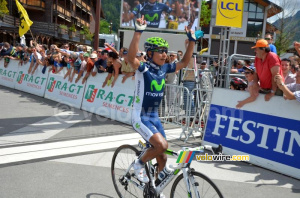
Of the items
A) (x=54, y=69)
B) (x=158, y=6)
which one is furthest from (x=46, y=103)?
(x=158, y=6)

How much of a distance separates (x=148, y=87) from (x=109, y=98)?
19.6ft

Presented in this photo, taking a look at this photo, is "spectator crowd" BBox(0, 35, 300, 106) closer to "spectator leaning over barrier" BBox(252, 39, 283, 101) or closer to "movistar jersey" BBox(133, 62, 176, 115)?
"spectator leaning over barrier" BBox(252, 39, 283, 101)

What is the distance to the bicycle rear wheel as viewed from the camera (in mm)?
3767

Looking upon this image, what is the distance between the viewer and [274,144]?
211 inches

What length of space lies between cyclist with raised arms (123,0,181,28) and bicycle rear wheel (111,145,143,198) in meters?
27.4

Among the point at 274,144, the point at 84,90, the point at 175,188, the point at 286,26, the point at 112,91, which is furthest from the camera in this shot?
the point at 286,26

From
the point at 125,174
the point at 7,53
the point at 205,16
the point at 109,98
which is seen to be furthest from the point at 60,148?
the point at 205,16

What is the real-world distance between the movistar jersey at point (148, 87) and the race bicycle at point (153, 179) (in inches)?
18.0

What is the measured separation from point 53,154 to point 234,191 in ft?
10.8

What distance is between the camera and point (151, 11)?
3077 centimetres

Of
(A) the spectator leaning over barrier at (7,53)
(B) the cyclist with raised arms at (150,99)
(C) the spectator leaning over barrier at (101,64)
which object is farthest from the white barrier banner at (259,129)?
(A) the spectator leaning over barrier at (7,53)

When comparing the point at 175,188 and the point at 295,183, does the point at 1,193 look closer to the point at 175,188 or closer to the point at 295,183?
the point at 175,188

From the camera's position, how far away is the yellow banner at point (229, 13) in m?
8.80

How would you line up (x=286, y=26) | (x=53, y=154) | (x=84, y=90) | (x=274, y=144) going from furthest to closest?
1. (x=286, y=26)
2. (x=84, y=90)
3. (x=53, y=154)
4. (x=274, y=144)
